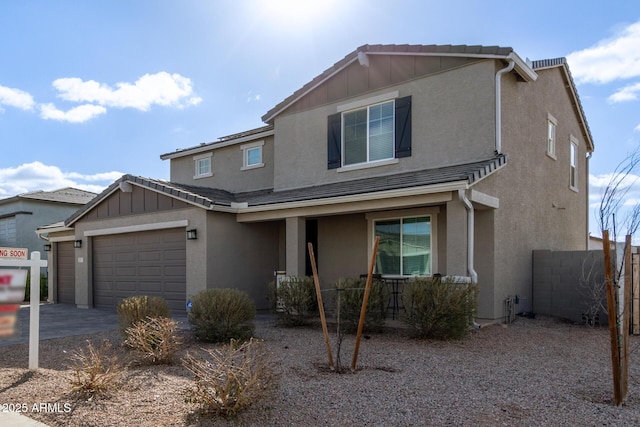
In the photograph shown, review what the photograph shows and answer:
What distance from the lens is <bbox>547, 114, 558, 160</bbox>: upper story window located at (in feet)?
44.7

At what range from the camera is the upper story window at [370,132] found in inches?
473

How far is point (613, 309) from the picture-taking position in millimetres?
4836

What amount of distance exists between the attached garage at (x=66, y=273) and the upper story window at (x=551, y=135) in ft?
54.6

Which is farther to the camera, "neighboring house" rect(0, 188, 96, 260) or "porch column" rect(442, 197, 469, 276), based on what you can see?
"neighboring house" rect(0, 188, 96, 260)

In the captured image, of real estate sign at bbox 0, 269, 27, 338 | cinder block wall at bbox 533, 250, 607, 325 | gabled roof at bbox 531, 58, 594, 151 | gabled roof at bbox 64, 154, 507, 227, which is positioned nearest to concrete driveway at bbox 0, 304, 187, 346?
real estate sign at bbox 0, 269, 27, 338

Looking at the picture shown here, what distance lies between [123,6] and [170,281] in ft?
24.1

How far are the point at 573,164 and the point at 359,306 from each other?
10331 millimetres

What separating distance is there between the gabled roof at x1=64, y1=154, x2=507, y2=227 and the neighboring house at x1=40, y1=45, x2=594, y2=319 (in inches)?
2.3

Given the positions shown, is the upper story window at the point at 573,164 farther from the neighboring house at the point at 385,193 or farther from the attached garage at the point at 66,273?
the attached garage at the point at 66,273

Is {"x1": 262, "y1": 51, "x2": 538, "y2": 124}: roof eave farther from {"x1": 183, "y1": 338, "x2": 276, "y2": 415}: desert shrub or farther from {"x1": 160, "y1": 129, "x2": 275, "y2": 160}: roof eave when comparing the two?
A: {"x1": 183, "y1": 338, "x2": 276, "y2": 415}: desert shrub

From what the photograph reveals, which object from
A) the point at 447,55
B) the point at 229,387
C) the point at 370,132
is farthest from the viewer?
the point at 370,132

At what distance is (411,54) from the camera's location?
12.0 meters

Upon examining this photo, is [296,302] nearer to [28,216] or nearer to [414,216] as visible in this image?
[414,216]

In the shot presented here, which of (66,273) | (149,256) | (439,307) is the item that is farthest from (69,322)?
(439,307)
